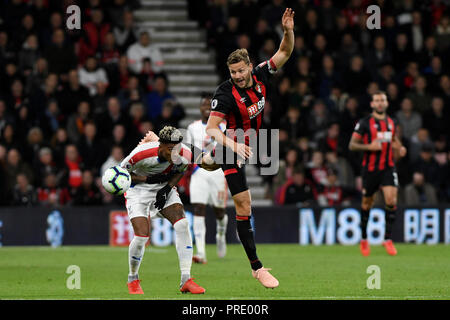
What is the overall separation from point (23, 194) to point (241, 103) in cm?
947

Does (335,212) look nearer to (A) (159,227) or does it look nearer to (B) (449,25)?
(A) (159,227)

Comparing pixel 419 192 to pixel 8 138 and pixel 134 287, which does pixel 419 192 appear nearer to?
pixel 8 138

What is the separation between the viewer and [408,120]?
67.9ft

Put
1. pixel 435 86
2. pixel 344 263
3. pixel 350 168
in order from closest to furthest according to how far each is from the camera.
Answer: pixel 344 263 → pixel 350 168 → pixel 435 86

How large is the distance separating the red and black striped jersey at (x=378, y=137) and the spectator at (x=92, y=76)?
7.15 m

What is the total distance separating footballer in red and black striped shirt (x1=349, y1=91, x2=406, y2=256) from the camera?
15547mm

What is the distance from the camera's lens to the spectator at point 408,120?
2064 centimetres

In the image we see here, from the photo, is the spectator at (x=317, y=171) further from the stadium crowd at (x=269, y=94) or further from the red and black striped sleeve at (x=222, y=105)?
the red and black striped sleeve at (x=222, y=105)

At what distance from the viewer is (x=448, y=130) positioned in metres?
21.1

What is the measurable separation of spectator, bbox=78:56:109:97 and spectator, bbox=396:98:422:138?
671 cm

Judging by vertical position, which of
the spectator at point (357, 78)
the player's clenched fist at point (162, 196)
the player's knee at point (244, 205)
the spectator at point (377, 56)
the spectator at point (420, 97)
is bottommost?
the player's knee at point (244, 205)

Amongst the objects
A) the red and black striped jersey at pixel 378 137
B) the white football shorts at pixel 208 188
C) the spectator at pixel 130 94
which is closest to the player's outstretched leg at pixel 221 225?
the white football shorts at pixel 208 188
